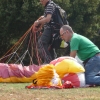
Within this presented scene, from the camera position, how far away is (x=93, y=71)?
24.5 ft

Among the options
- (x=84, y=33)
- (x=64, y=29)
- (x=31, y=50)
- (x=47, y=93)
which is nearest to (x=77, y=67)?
(x=64, y=29)

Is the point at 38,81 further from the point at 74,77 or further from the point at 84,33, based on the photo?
the point at 84,33

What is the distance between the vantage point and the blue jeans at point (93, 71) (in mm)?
7336

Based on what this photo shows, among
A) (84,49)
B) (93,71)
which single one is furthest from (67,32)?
(93,71)

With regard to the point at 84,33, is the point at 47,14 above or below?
above

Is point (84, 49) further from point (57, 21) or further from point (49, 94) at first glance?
point (57, 21)

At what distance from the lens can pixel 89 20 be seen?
1586 centimetres

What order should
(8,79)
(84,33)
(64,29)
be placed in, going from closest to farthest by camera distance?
(64,29) < (8,79) < (84,33)

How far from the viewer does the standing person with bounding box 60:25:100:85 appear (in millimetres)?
7379

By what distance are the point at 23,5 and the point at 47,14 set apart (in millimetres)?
5228

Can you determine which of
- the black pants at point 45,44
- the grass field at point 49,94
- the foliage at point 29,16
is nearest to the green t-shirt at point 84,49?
the grass field at point 49,94

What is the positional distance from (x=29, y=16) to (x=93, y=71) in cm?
709

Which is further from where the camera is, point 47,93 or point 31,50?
point 31,50

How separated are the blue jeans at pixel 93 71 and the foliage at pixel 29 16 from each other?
22.6 feet
